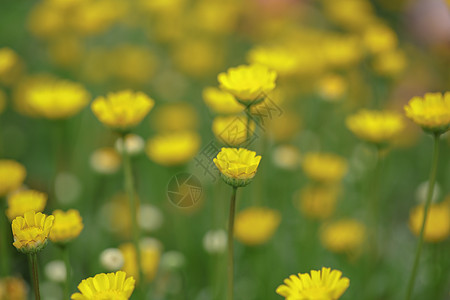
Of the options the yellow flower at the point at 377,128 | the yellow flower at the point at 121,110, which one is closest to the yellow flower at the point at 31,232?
the yellow flower at the point at 121,110

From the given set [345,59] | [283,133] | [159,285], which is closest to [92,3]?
[283,133]

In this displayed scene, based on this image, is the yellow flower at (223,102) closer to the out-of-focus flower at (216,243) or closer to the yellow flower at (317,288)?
the out-of-focus flower at (216,243)

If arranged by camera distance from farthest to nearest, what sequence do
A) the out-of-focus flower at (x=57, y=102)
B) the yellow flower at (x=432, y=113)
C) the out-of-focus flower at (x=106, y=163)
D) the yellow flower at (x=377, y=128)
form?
the out-of-focus flower at (x=106, y=163) < the out-of-focus flower at (x=57, y=102) < the yellow flower at (x=377, y=128) < the yellow flower at (x=432, y=113)

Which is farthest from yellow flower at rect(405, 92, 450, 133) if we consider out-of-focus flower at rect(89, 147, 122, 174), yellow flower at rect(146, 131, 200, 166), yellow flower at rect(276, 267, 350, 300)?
out-of-focus flower at rect(89, 147, 122, 174)

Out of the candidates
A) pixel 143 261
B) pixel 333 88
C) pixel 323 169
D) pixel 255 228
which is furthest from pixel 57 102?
pixel 333 88

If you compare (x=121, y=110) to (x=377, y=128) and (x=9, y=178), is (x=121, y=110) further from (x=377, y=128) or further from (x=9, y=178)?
(x=377, y=128)

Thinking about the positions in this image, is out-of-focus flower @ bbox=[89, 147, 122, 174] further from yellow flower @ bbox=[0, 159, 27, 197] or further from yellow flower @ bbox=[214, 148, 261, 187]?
yellow flower @ bbox=[214, 148, 261, 187]

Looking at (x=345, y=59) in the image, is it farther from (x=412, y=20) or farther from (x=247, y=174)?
(x=412, y=20)
